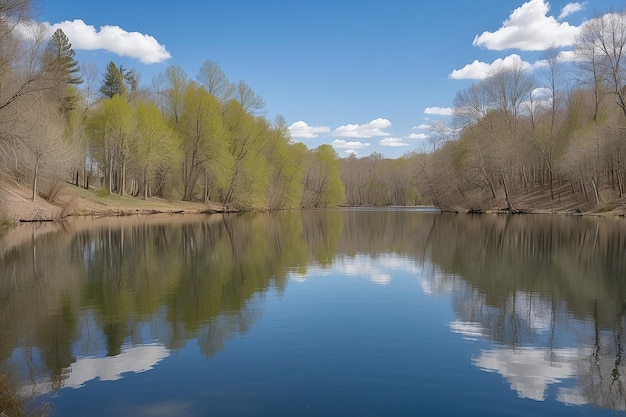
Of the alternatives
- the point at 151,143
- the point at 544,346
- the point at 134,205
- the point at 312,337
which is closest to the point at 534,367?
the point at 544,346

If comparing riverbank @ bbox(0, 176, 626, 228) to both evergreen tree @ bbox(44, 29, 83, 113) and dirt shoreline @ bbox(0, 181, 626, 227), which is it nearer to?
dirt shoreline @ bbox(0, 181, 626, 227)

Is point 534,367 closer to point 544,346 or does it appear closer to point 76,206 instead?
point 544,346

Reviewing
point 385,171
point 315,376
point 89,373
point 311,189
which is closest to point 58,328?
point 89,373

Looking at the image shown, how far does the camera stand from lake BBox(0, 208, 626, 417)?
6289 millimetres

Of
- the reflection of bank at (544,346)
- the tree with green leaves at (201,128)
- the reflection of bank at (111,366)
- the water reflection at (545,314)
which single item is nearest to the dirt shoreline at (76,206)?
the tree with green leaves at (201,128)

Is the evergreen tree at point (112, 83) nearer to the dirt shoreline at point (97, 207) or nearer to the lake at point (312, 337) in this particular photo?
the dirt shoreline at point (97, 207)

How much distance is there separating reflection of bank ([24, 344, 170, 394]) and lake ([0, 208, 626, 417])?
32mm

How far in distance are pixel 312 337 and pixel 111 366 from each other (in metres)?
3.61

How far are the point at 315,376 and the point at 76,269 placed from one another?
1276 centimetres

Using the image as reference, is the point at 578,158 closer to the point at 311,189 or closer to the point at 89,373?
the point at 89,373

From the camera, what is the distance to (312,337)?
912 cm

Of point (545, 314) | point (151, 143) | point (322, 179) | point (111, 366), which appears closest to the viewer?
point (111, 366)

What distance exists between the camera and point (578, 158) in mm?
49969

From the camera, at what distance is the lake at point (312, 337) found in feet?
20.6
